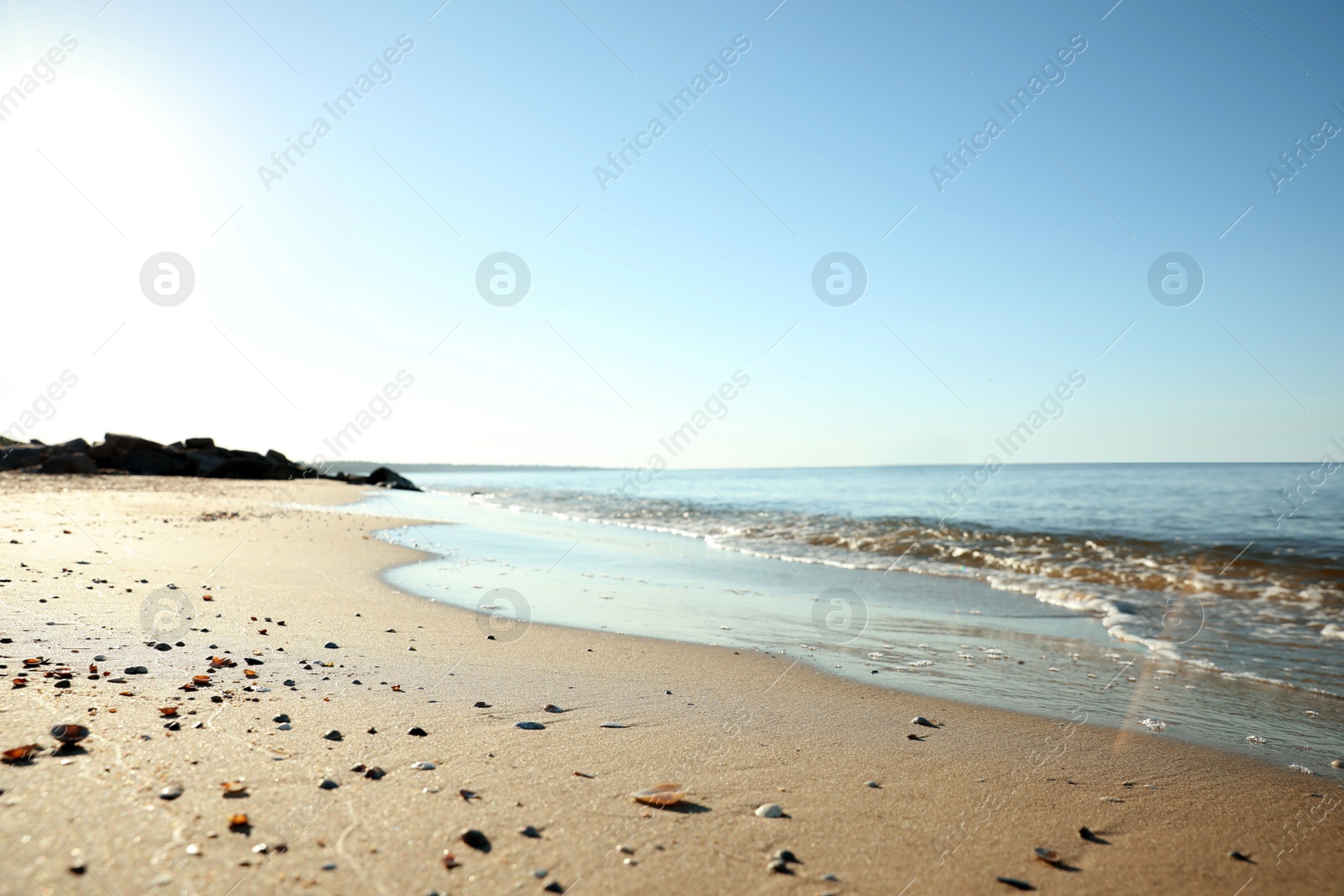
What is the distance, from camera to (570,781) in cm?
327

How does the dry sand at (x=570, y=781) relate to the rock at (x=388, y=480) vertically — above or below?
below

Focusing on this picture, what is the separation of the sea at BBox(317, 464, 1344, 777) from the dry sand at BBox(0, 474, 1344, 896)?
32.8 inches

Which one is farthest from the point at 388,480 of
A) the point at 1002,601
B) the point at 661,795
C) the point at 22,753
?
the point at 661,795

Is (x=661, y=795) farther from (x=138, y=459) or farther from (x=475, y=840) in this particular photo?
(x=138, y=459)

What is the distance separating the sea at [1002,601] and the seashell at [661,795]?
290 cm

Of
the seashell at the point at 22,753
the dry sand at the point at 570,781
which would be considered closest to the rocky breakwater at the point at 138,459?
the dry sand at the point at 570,781

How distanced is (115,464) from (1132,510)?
48.3 meters

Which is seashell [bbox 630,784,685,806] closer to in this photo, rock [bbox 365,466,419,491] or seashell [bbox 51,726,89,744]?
seashell [bbox 51,726,89,744]

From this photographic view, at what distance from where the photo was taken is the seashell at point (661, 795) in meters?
3.09

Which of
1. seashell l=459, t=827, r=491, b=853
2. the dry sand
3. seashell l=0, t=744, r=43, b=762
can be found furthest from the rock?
seashell l=459, t=827, r=491, b=853

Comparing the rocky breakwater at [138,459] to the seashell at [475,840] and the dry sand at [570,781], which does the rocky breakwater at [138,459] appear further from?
the seashell at [475,840]

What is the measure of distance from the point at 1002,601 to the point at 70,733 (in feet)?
35.0

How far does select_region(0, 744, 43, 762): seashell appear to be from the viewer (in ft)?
9.48

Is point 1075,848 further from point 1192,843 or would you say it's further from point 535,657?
point 535,657
